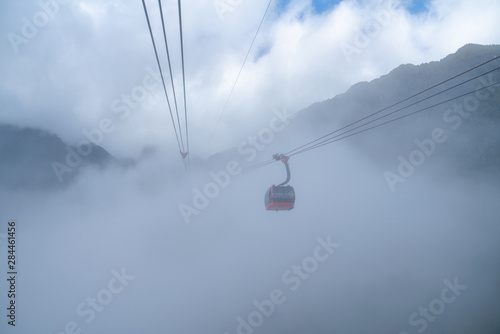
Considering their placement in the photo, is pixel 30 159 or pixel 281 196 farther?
pixel 30 159

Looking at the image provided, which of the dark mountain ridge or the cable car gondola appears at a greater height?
the dark mountain ridge

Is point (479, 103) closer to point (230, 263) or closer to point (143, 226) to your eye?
point (230, 263)

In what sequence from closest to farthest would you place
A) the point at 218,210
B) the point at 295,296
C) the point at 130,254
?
the point at 295,296
the point at 130,254
the point at 218,210

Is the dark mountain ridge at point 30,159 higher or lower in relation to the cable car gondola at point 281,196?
higher

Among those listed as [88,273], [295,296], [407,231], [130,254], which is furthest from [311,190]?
[88,273]

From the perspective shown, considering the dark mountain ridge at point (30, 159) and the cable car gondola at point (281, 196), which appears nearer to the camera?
the cable car gondola at point (281, 196)

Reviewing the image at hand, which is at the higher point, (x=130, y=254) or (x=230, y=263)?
(x=130, y=254)

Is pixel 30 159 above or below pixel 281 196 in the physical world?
above

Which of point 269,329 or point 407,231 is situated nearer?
point 269,329

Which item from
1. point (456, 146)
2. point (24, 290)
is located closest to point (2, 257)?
point (24, 290)

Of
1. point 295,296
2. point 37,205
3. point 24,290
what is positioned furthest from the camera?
point 37,205

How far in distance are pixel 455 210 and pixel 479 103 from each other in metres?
34.5

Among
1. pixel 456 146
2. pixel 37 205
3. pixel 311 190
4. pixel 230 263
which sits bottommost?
pixel 456 146

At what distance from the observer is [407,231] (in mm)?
68688
